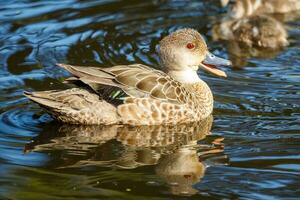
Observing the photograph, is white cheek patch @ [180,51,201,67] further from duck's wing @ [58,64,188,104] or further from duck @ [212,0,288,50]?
duck @ [212,0,288,50]

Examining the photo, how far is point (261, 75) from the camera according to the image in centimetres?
812

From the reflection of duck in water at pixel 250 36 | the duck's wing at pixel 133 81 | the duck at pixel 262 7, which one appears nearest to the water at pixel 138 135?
the reflection of duck in water at pixel 250 36

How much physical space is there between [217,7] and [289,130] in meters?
4.48

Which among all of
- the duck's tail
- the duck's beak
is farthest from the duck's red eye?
the duck's tail

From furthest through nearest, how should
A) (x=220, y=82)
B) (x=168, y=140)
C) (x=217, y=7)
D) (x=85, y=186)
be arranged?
(x=217, y=7)
(x=220, y=82)
(x=168, y=140)
(x=85, y=186)

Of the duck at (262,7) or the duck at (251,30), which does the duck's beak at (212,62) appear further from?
the duck at (262,7)

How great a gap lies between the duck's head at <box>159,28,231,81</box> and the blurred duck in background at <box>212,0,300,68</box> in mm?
1367

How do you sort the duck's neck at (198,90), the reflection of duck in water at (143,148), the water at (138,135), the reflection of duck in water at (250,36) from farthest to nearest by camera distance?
the reflection of duck in water at (250,36)
the duck's neck at (198,90)
the reflection of duck in water at (143,148)
the water at (138,135)

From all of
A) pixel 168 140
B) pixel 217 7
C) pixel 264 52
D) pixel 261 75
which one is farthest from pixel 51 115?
pixel 217 7

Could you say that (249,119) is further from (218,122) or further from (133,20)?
(133,20)

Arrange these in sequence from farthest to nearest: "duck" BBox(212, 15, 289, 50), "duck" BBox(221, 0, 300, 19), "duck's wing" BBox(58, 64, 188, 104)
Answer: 1. "duck" BBox(221, 0, 300, 19)
2. "duck" BBox(212, 15, 289, 50)
3. "duck's wing" BBox(58, 64, 188, 104)

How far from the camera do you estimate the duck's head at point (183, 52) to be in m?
7.11

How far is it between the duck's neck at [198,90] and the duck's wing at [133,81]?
0.67ft

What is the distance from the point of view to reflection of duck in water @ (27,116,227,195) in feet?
19.2
